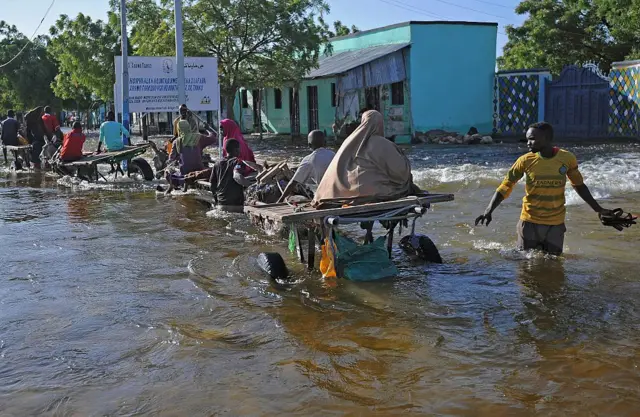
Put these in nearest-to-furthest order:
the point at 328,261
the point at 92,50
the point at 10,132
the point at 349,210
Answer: the point at 349,210, the point at 328,261, the point at 10,132, the point at 92,50

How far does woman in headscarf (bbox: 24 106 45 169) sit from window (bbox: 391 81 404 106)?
1232 cm

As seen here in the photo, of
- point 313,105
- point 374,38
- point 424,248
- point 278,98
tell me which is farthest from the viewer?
point 278,98

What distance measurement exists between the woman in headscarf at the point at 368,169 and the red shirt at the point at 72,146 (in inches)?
431

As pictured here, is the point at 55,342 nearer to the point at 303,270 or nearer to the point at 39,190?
the point at 303,270

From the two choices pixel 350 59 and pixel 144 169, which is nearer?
pixel 144 169

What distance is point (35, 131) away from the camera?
20.4 m

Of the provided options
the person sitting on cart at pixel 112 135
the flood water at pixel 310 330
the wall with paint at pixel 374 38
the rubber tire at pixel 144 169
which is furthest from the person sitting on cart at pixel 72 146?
the wall with paint at pixel 374 38

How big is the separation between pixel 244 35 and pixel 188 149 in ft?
36.5

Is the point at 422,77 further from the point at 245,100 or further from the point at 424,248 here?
the point at 424,248

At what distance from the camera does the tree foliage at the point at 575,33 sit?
24.8 metres

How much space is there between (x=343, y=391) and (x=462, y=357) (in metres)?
0.98

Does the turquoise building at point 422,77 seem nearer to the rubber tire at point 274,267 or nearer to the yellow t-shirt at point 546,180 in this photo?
the rubber tire at point 274,267

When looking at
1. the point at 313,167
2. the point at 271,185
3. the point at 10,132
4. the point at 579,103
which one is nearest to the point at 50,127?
A: the point at 10,132

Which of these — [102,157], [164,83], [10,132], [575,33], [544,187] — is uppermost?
[575,33]
